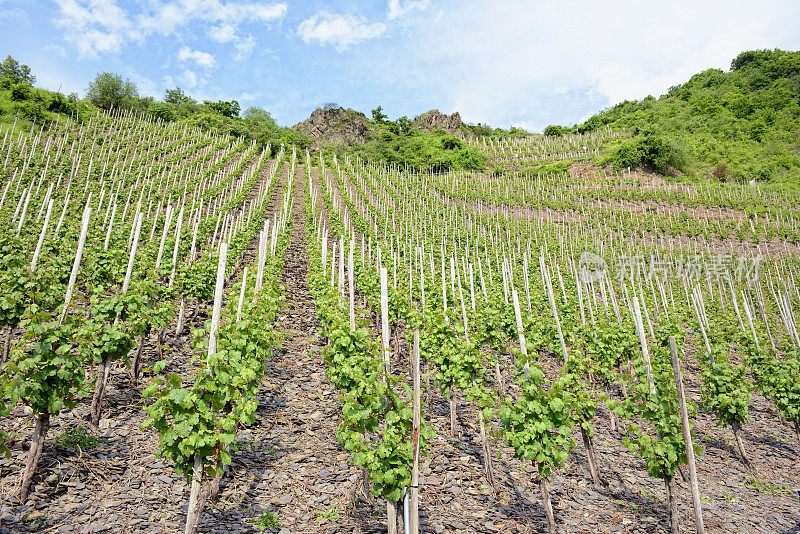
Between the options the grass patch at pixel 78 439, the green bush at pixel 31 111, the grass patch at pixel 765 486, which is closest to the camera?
the grass patch at pixel 78 439

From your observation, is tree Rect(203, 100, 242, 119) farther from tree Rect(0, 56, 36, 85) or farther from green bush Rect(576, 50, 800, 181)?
green bush Rect(576, 50, 800, 181)

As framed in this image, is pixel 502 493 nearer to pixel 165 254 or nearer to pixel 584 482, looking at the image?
pixel 584 482

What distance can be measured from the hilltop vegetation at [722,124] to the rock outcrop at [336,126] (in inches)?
1515

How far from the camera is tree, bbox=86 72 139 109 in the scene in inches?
1937

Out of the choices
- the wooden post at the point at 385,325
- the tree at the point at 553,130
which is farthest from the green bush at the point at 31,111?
the tree at the point at 553,130

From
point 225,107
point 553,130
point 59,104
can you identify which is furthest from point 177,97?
point 553,130

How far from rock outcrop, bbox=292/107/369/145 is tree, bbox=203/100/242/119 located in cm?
1131

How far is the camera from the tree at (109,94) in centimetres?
4919

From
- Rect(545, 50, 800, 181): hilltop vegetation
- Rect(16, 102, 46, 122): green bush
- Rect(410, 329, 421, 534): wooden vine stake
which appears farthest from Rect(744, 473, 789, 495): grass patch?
Rect(16, 102, 46, 122): green bush

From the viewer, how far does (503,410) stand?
5.33 m

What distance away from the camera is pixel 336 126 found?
72.3m

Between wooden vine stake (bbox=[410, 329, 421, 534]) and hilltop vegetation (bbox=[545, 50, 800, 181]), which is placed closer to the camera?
wooden vine stake (bbox=[410, 329, 421, 534])

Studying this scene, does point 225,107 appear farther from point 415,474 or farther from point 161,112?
point 415,474

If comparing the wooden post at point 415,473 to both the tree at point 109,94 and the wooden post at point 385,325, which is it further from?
the tree at point 109,94
